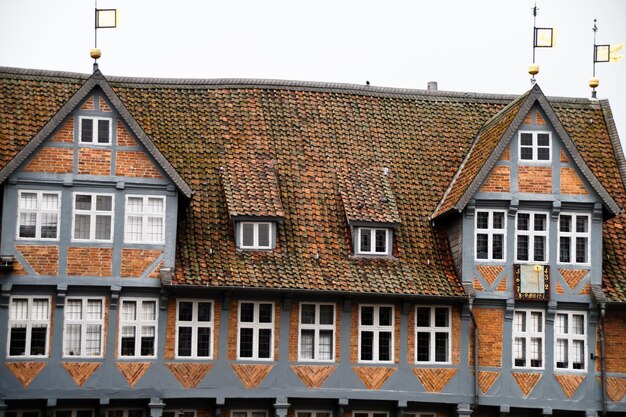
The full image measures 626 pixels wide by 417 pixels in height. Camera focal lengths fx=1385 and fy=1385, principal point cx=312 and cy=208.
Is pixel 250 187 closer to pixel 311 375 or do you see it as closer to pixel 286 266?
pixel 286 266

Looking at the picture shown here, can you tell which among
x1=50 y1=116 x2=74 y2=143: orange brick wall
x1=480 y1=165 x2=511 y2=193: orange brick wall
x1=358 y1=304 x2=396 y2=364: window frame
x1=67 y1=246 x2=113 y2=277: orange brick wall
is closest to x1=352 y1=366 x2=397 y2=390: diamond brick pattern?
x1=358 y1=304 x2=396 y2=364: window frame

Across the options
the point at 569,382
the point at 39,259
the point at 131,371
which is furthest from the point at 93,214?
the point at 569,382

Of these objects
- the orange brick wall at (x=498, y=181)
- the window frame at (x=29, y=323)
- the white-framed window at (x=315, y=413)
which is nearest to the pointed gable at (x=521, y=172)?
the orange brick wall at (x=498, y=181)

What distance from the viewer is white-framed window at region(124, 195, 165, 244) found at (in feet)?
119

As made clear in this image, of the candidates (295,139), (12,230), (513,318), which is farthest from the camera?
(295,139)

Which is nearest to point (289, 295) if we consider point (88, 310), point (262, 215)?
point (262, 215)

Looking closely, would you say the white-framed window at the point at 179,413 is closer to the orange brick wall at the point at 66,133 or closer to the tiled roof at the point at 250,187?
the tiled roof at the point at 250,187

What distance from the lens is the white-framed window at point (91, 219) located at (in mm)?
35875

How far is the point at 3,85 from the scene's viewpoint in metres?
38.9

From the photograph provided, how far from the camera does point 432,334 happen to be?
37.6 m

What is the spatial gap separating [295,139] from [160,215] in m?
5.83

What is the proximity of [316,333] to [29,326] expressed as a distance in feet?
24.7

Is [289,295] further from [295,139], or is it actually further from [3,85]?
[3,85]

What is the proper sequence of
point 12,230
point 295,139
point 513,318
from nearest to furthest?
point 12,230, point 513,318, point 295,139
